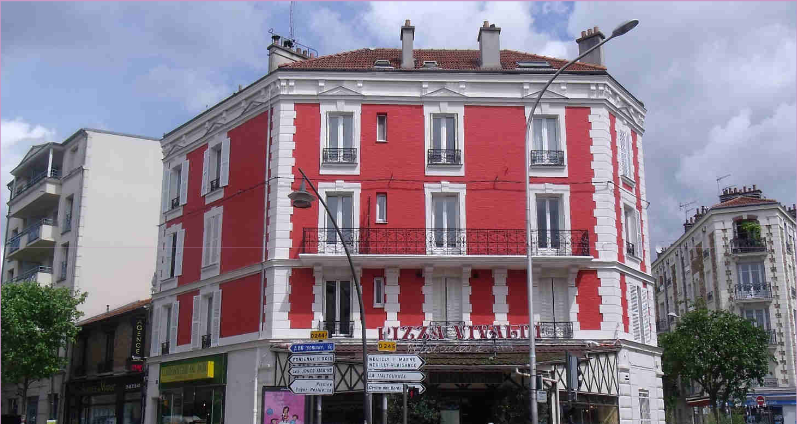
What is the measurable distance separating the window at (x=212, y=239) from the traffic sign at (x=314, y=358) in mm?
11153

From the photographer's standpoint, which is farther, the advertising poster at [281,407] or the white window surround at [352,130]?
the white window surround at [352,130]

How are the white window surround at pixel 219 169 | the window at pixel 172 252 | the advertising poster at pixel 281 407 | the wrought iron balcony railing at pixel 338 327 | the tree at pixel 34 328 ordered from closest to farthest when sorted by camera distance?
the advertising poster at pixel 281 407
the wrought iron balcony railing at pixel 338 327
the white window surround at pixel 219 169
the window at pixel 172 252
the tree at pixel 34 328

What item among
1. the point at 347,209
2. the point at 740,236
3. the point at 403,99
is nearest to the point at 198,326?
the point at 347,209

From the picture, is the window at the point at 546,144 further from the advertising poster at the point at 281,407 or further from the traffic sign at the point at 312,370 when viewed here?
the traffic sign at the point at 312,370

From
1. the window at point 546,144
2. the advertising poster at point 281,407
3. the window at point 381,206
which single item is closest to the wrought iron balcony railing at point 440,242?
the window at point 381,206

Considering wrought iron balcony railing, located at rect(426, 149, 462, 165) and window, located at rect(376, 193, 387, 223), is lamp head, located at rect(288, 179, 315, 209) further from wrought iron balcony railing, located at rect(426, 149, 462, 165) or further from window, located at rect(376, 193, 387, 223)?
wrought iron balcony railing, located at rect(426, 149, 462, 165)

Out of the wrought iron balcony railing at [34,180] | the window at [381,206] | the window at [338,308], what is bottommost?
the window at [338,308]

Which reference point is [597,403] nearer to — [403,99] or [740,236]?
[403,99]

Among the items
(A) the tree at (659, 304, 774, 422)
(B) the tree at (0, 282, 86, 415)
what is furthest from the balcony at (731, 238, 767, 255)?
(B) the tree at (0, 282, 86, 415)

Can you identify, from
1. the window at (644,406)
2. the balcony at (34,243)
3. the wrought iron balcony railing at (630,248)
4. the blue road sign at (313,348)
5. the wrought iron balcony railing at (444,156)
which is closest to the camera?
the blue road sign at (313,348)

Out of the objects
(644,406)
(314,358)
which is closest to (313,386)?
(314,358)

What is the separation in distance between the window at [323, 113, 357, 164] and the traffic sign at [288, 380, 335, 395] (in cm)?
1025

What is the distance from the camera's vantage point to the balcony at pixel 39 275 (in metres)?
42.4

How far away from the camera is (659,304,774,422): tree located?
40500 mm
